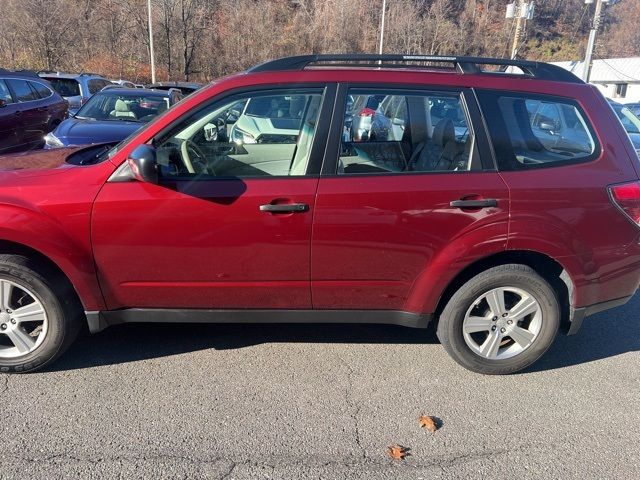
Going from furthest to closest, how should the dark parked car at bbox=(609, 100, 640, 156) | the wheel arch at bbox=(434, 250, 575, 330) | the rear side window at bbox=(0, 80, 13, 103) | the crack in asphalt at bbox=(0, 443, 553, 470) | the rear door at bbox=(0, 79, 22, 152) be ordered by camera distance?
the dark parked car at bbox=(609, 100, 640, 156) < the rear side window at bbox=(0, 80, 13, 103) < the rear door at bbox=(0, 79, 22, 152) < the wheel arch at bbox=(434, 250, 575, 330) < the crack in asphalt at bbox=(0, 443, 553, 470)

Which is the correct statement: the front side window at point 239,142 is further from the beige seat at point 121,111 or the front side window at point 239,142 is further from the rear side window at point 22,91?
the rear side window at point 22,91

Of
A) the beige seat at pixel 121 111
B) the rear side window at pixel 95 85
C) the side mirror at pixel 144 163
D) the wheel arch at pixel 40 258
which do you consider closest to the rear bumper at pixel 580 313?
the side mirror at pixel 144 163

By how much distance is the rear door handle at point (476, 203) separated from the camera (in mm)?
3068

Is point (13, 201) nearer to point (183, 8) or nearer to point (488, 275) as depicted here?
point (488, 275)

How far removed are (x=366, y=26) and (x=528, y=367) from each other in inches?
1935

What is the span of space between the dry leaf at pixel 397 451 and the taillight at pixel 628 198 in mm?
2003

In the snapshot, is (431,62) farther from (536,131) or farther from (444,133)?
(536,131)

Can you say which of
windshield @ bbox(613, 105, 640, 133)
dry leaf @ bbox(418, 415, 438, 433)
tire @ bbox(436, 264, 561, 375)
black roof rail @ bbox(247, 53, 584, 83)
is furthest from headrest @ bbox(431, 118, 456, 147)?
windshield @ bbox(613, 105, 640, 133)

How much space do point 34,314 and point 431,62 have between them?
2967 mm

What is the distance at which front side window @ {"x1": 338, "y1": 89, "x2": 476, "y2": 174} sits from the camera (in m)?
3.17

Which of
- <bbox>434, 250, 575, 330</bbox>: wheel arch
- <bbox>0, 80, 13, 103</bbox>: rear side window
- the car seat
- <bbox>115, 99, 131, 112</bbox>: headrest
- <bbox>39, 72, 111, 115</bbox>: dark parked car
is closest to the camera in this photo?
the car seat

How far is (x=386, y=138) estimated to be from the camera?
3.30 m

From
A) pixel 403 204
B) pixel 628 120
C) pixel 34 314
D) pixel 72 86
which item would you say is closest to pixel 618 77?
pixel 628 120

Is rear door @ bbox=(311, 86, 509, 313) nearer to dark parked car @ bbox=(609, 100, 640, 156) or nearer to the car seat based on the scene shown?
the car seat
